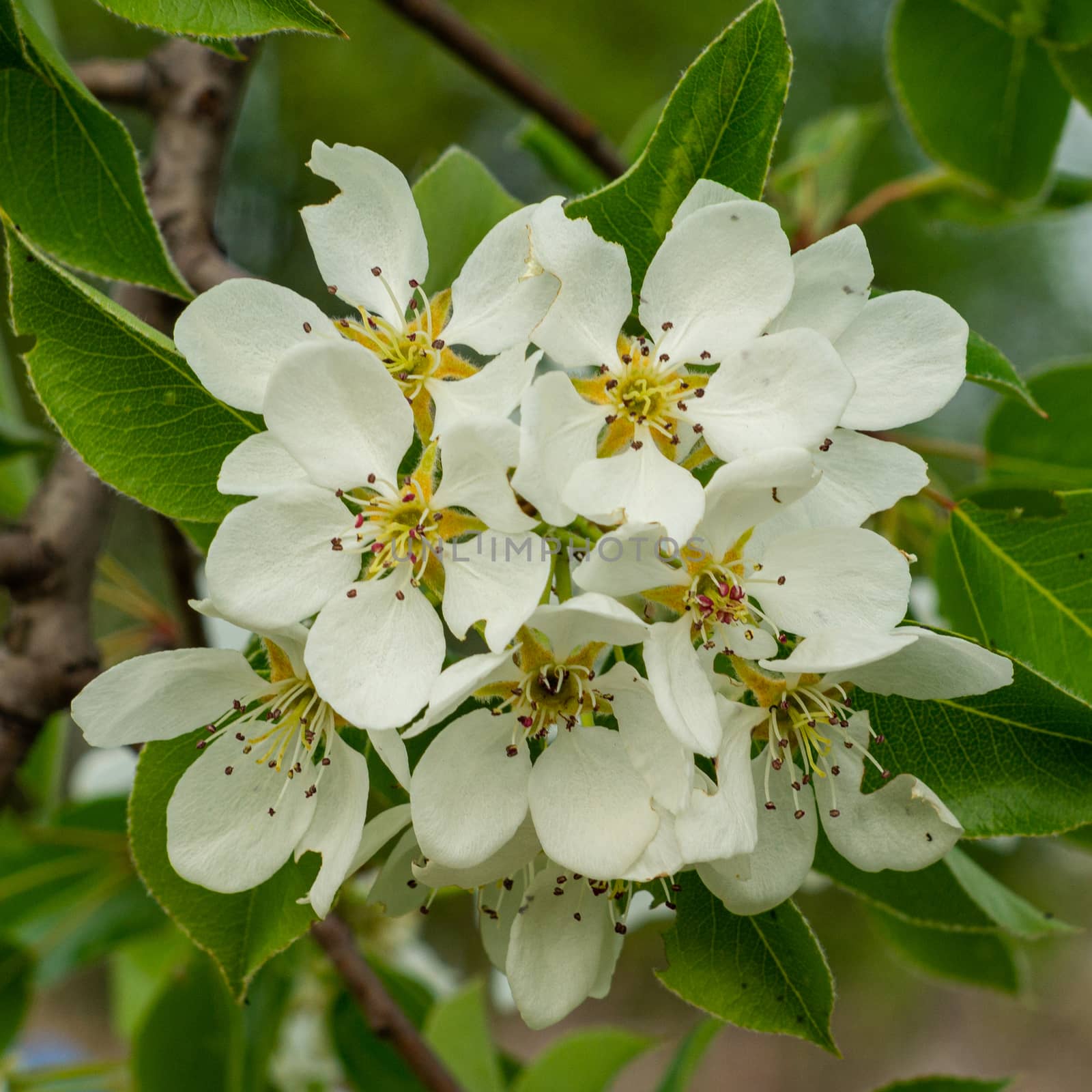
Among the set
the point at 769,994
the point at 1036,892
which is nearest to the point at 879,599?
the point at 769,994

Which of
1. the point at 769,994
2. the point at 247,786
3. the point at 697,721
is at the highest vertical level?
the point at 697,721

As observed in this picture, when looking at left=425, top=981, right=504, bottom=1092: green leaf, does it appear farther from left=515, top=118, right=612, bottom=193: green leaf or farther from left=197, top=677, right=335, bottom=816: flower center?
left=515, top=118, right=612, bottom=193: green leaf

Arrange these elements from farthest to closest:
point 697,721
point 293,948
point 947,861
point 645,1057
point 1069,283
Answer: point 1069,283 → point 645,1057 → point 293,948 → point 947,861 → point 697,721

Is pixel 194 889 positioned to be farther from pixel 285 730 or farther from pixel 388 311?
pixel 388 311

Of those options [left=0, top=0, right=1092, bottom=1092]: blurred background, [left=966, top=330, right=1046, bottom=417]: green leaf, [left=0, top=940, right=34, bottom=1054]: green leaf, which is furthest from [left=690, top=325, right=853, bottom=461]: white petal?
[left=0, top=0, right=1092, bottom=1092]: blurred background

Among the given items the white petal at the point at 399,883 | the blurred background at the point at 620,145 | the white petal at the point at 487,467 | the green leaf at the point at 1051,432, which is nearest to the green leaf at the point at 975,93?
the green leaf at the point at 1051,432

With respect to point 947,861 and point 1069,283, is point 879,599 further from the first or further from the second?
point 1069,283
